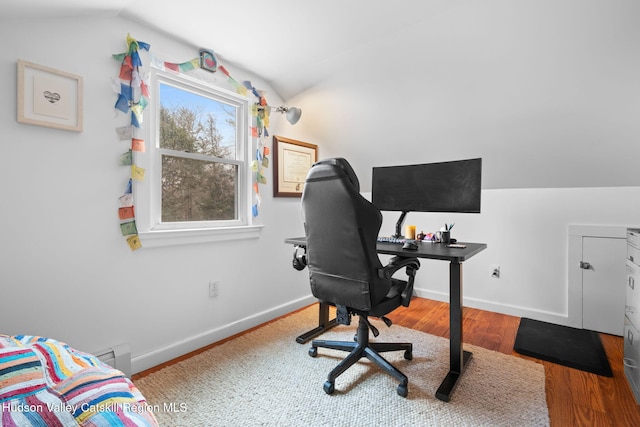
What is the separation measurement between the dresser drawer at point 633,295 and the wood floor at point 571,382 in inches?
15.4

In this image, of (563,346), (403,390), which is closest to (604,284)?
(563,346)

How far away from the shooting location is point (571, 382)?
1.77 m

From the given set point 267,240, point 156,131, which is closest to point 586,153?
point 267,240

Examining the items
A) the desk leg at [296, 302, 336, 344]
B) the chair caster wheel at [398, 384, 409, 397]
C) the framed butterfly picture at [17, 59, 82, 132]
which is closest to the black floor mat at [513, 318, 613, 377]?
the chair caster wheel at [398, 384, 409, 397]

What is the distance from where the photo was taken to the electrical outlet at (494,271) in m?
2.95

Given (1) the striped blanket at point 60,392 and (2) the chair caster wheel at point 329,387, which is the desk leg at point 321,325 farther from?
(1) the striped blanket at point 60,392

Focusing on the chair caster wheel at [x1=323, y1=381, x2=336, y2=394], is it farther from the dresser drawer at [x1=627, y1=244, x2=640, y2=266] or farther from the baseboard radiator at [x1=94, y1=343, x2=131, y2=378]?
the dresser drawer at [x1=627, y1=244, x2=640, y2=266]

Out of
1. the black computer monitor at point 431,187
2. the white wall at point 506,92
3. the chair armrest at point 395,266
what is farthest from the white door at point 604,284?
the chair armrest at point 395,266

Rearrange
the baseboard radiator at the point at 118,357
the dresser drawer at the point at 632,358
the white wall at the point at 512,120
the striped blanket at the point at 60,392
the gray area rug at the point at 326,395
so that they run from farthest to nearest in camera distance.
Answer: the white wall at the point at 512,120
the baseboard radiator at the point at 118,357
the dresser drawer at the point at 632,358
the gray area rug at the point at 326,395
the striped blanket at the point at 60,392

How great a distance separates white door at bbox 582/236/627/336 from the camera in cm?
241

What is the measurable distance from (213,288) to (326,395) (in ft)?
3.79

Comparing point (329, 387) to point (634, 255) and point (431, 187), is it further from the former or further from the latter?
point (634, 255)

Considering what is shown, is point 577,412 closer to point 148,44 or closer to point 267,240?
point 267,240

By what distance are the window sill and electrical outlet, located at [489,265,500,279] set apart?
2.23m
